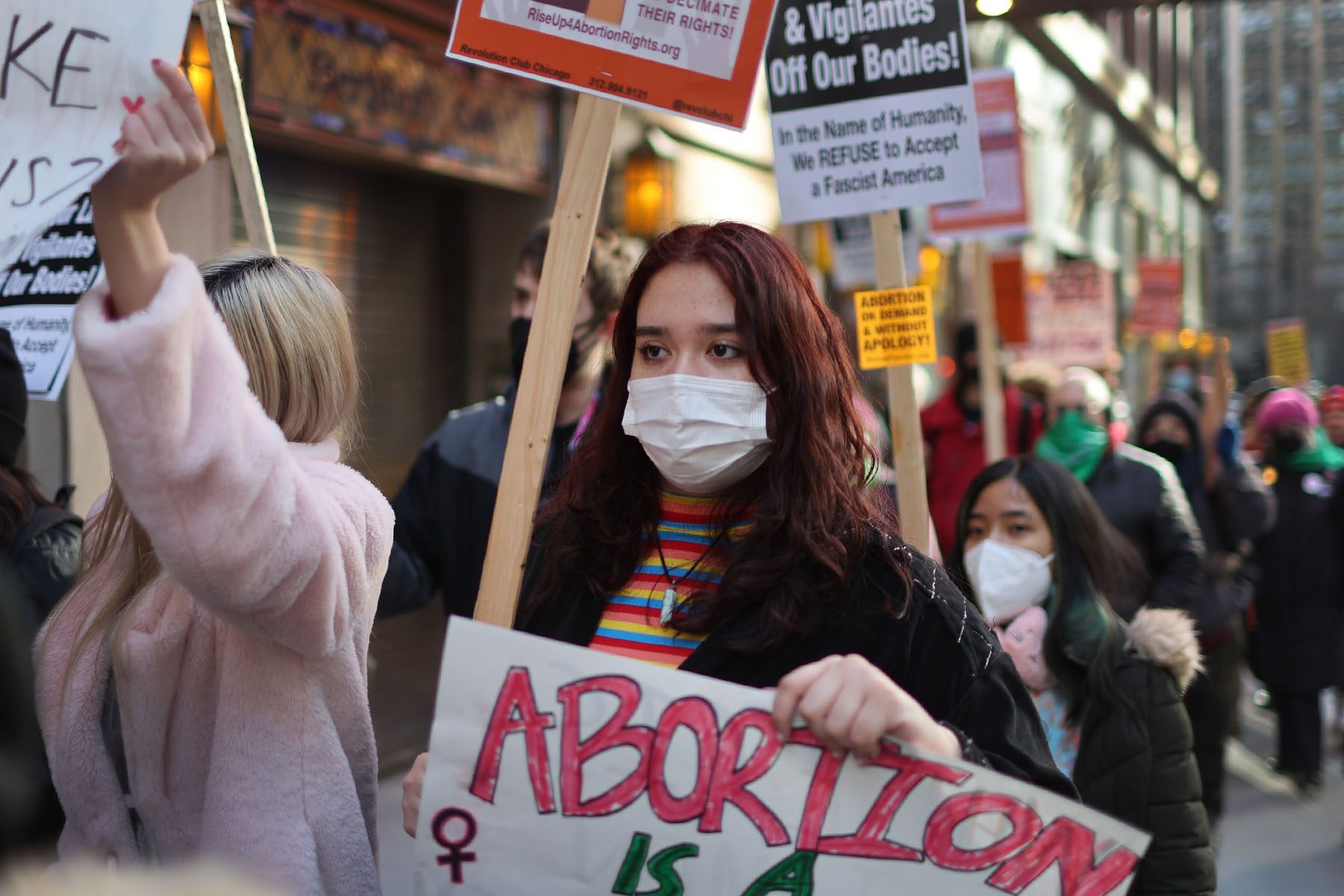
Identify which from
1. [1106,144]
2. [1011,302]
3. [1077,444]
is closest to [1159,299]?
[1011,302]

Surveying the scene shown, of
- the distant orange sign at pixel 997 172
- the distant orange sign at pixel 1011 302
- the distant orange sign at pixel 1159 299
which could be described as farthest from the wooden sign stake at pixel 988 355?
the distant orange sign at pixel 1159 299

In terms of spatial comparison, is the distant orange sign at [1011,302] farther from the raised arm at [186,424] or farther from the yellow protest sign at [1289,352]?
the raised arm at [186,424]

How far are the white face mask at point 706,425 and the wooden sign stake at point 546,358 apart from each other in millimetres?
241

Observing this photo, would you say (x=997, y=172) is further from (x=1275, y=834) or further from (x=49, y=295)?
(x=49, y=295)

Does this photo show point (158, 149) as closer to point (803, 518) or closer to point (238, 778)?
point (238, 778)

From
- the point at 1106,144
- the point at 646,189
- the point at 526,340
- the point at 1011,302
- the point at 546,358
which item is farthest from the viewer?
the point at 1106,144

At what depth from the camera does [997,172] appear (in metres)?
6.15

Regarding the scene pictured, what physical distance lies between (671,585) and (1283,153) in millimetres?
56299

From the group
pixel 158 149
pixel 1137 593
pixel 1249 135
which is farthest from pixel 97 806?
pixel 1249 135

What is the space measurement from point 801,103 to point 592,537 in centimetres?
179

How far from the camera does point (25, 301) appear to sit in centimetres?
310

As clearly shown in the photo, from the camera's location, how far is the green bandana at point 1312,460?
735cm

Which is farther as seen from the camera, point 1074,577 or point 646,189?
point 646,189

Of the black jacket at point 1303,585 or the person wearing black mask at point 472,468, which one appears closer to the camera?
the person wearing black mask at point 472,468
